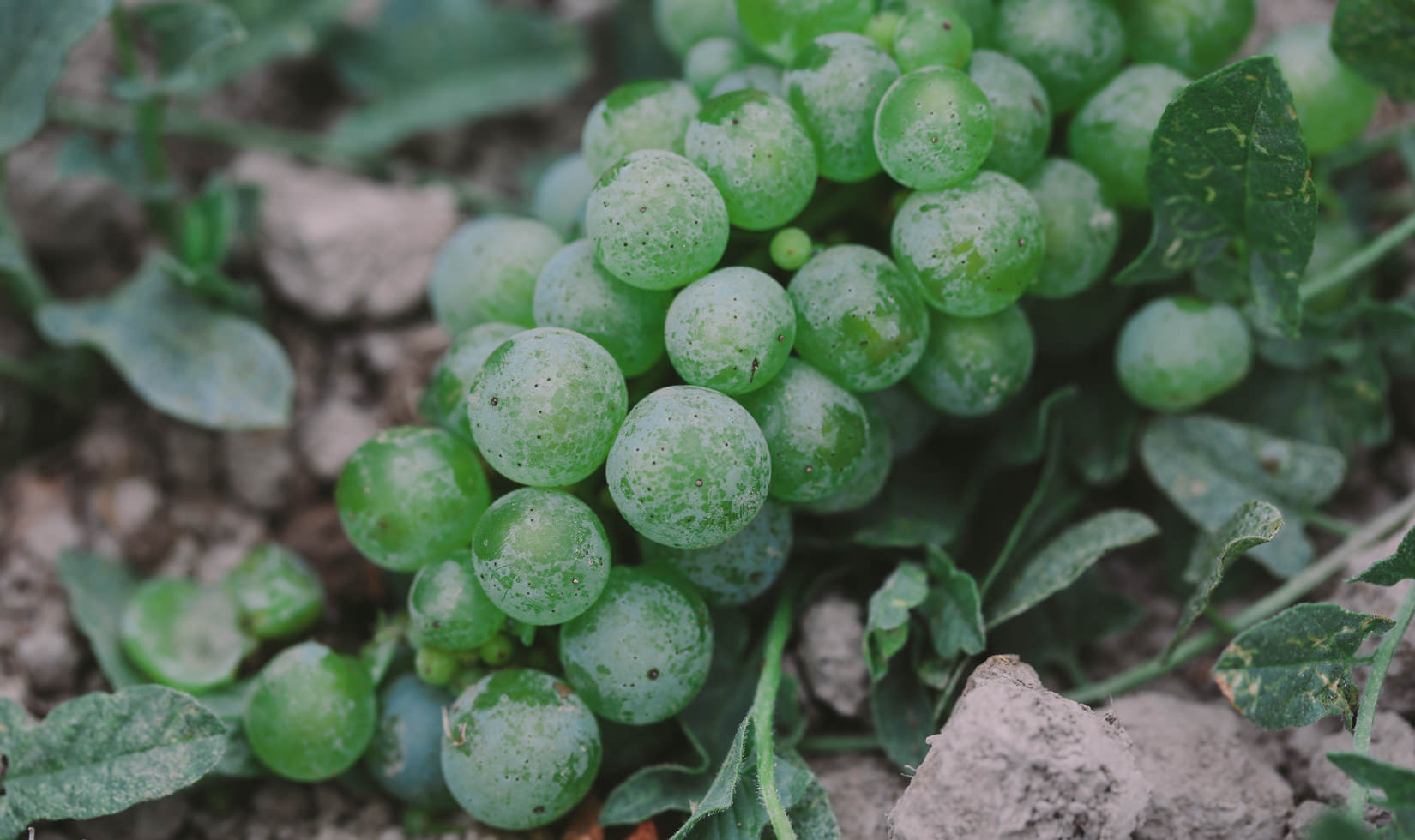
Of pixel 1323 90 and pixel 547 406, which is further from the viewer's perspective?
pixel 1323 90

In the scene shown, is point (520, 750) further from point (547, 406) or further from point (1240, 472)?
point (1240, 472)

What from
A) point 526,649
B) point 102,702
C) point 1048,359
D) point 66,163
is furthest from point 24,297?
point 1048,359

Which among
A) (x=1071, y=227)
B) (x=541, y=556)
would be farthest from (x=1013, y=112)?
(x=541, y=556)

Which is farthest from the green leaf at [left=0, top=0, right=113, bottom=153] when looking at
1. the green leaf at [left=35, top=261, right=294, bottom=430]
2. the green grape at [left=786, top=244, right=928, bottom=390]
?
the green grape at [left=786, top=244, right=928, bottom=390]

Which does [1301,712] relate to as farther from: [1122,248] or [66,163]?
[66,163]

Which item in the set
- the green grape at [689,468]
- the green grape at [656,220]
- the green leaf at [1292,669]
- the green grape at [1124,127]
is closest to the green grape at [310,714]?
the green grape at [689,468]
